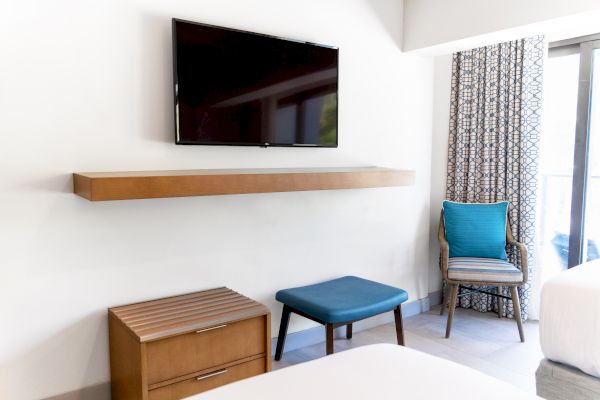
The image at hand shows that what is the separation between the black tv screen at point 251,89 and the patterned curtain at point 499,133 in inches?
51.3

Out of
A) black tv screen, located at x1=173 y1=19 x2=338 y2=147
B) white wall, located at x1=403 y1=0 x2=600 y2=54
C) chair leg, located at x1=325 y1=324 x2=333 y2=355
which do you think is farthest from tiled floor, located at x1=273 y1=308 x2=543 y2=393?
white wall, located at x1=403 y1=0 x2=600 y2=54

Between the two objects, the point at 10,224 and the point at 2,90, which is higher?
the point at 2,90

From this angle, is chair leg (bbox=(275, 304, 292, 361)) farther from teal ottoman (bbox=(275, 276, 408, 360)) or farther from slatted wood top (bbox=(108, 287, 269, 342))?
slatted wood top (bbox=(108, 287, 269, 342))

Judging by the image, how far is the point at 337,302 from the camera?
8.25 feet

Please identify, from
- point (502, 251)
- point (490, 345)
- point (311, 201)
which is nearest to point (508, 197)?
point (502, 251)

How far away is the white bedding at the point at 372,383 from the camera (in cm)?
118

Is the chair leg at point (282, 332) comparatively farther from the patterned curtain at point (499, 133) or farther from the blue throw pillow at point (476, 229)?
the patterned curtain at point (499, 133)

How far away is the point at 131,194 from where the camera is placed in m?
1.90

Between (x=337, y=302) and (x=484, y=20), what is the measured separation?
1841 millimetres

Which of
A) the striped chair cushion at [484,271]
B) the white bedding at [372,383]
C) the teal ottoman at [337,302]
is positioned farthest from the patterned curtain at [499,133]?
the white bedding at [372,383]

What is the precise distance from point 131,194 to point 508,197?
271 centimetres

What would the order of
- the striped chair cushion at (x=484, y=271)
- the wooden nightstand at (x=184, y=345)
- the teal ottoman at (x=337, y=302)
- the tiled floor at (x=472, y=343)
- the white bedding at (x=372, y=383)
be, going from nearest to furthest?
the white bedding at (x=372, y=383), the wooden nightstand at (x=184, y=345), the teal ottoman at (x=337, y=302), the tiled floor at (x=472, y=343), the striped chair cushion at (x=484, y=271)

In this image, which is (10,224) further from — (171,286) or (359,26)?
(359,26)

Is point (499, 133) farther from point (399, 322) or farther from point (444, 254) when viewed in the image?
point (399, 322)
